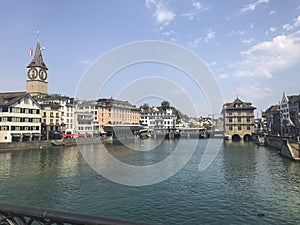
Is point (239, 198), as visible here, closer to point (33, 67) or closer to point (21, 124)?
point (21, 124)

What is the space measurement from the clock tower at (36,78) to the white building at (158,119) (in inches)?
2276

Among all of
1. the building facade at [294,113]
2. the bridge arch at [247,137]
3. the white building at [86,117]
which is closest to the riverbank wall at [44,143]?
the white building at [86,117]

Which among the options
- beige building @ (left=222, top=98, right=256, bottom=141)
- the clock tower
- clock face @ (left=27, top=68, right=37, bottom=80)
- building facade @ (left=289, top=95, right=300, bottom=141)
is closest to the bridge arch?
beige building @ (left=222, top=98, right=256, bottom=141)

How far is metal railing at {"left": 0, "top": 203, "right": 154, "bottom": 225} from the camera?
128 inches

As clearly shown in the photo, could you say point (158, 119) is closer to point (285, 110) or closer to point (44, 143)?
point (285, 110)

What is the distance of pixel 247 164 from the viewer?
126 feet

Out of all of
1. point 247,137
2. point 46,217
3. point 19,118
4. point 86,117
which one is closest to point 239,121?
point 247,137

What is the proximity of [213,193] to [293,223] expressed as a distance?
7.51m

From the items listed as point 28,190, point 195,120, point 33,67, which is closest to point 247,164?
point 28,190

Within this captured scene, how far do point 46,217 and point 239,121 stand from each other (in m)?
98.8

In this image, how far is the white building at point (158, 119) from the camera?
143250mm

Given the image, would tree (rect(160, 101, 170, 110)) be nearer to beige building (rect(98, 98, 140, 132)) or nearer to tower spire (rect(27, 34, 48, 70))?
beige building (rect(98, 98, 140, 132))

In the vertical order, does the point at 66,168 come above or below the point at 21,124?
below

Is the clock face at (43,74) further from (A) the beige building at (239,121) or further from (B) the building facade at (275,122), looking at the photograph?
(B) the building facade at (275,122)
